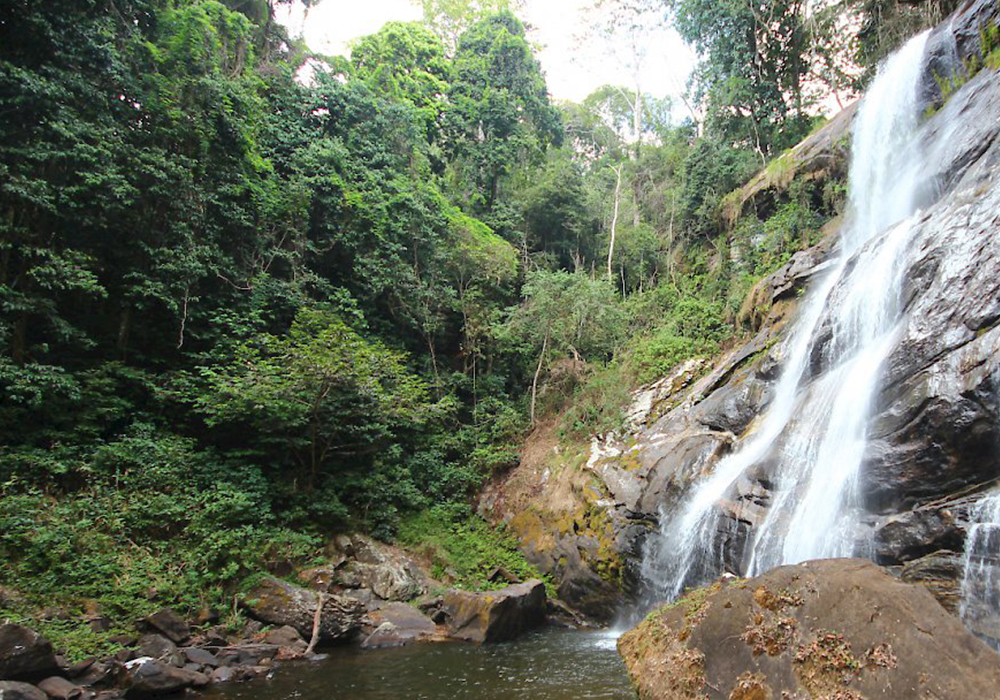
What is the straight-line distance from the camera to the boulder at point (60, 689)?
21.3ft

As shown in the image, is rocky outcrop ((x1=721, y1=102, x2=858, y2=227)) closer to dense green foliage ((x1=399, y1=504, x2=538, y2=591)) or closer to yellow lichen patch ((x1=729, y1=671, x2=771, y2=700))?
dense green foliage ((x1=399, y1=504, x2=538, y2=591))

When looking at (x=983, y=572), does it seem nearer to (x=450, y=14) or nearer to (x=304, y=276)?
(x=304, y=276)

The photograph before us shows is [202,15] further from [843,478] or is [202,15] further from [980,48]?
[980,48]

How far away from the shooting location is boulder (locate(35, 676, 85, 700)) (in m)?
6.49

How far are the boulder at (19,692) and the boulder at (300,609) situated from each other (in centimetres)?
399

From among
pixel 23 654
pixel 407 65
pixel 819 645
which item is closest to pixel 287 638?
pixel 23 654

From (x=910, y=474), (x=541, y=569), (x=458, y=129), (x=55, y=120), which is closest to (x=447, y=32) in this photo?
(x=458, y=129)

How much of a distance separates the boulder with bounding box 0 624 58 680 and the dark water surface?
1.94 m

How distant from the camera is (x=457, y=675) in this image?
810 centimetres

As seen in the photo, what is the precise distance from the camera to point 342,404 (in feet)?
45.3

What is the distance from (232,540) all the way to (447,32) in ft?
98.2

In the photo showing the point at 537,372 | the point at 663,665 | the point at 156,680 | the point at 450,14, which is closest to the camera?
the point at 663,665

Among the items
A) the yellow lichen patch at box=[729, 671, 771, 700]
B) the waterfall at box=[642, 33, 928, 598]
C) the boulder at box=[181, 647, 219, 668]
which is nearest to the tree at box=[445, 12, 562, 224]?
the waterfall at box=[642, 33, 928, 598]

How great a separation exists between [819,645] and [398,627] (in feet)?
26.4
